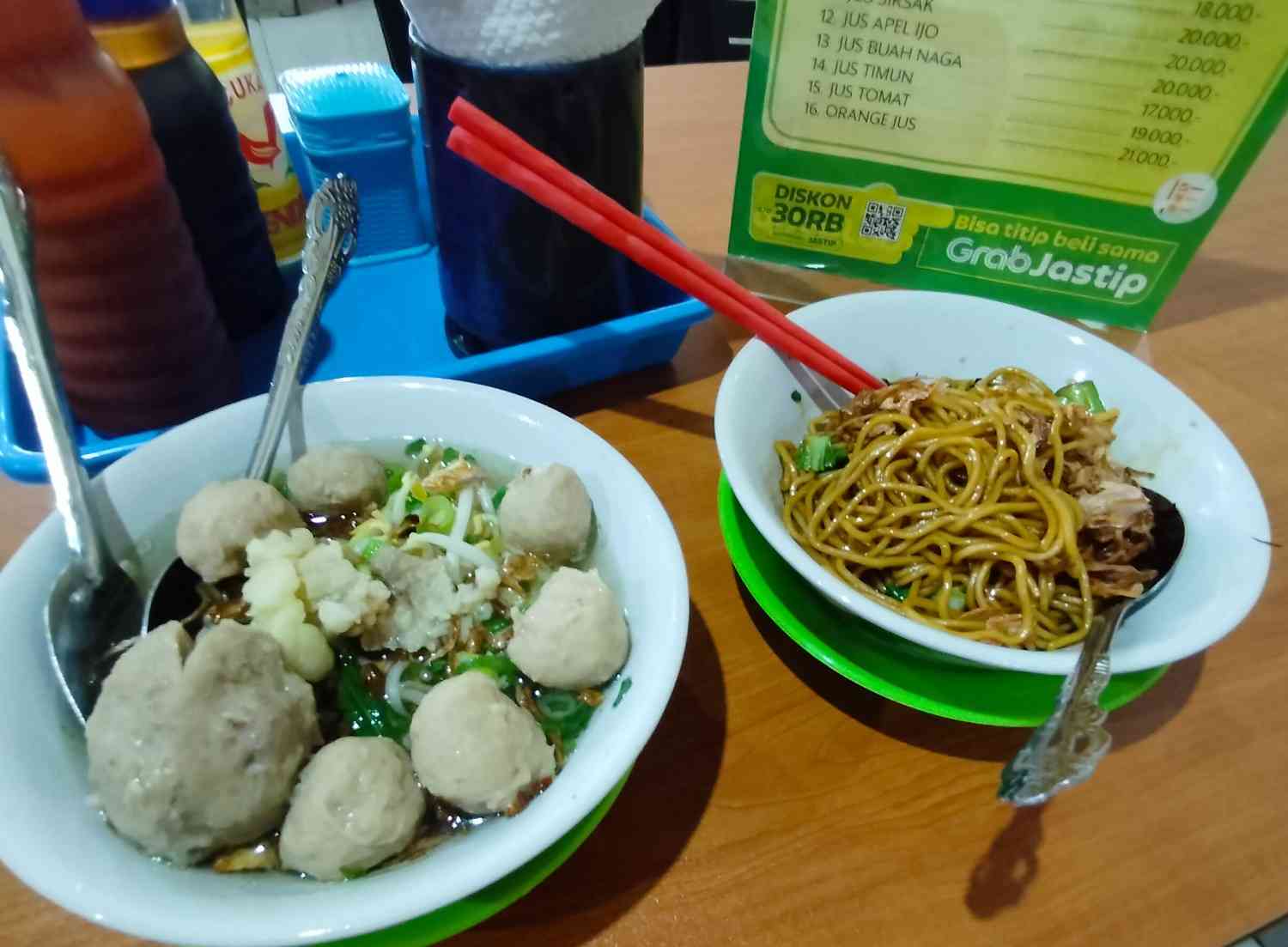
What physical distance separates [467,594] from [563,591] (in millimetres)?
137

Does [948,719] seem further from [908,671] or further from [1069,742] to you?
[1069,742]

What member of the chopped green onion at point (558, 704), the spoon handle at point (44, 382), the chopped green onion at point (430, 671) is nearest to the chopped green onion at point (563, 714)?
the chopped green onion at point (558, 704)

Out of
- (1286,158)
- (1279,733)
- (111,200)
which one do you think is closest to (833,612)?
(1279,733)

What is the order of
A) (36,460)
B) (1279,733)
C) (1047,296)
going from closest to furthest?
(1279,733) < (36,460) < (1047,296)

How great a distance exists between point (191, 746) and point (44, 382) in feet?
1.47

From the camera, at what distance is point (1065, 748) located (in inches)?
23.4

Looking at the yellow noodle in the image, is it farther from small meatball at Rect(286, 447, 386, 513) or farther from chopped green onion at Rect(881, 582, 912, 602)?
small meatball at Rect(286, 447, 386, 513)

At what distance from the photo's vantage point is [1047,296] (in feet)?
4.06

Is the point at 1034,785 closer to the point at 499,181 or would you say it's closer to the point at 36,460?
the point at 499,181

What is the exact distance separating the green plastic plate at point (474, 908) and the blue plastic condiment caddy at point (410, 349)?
647 millimetres

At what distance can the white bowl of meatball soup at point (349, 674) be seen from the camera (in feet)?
1.82

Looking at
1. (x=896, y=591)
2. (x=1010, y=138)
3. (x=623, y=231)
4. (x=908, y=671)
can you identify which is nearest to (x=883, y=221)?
(x=1010, y=138)

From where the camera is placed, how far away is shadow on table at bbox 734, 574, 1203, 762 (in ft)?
2.68

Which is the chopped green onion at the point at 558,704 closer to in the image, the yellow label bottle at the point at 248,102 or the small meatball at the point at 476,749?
the small meatball at the point at 476,749
